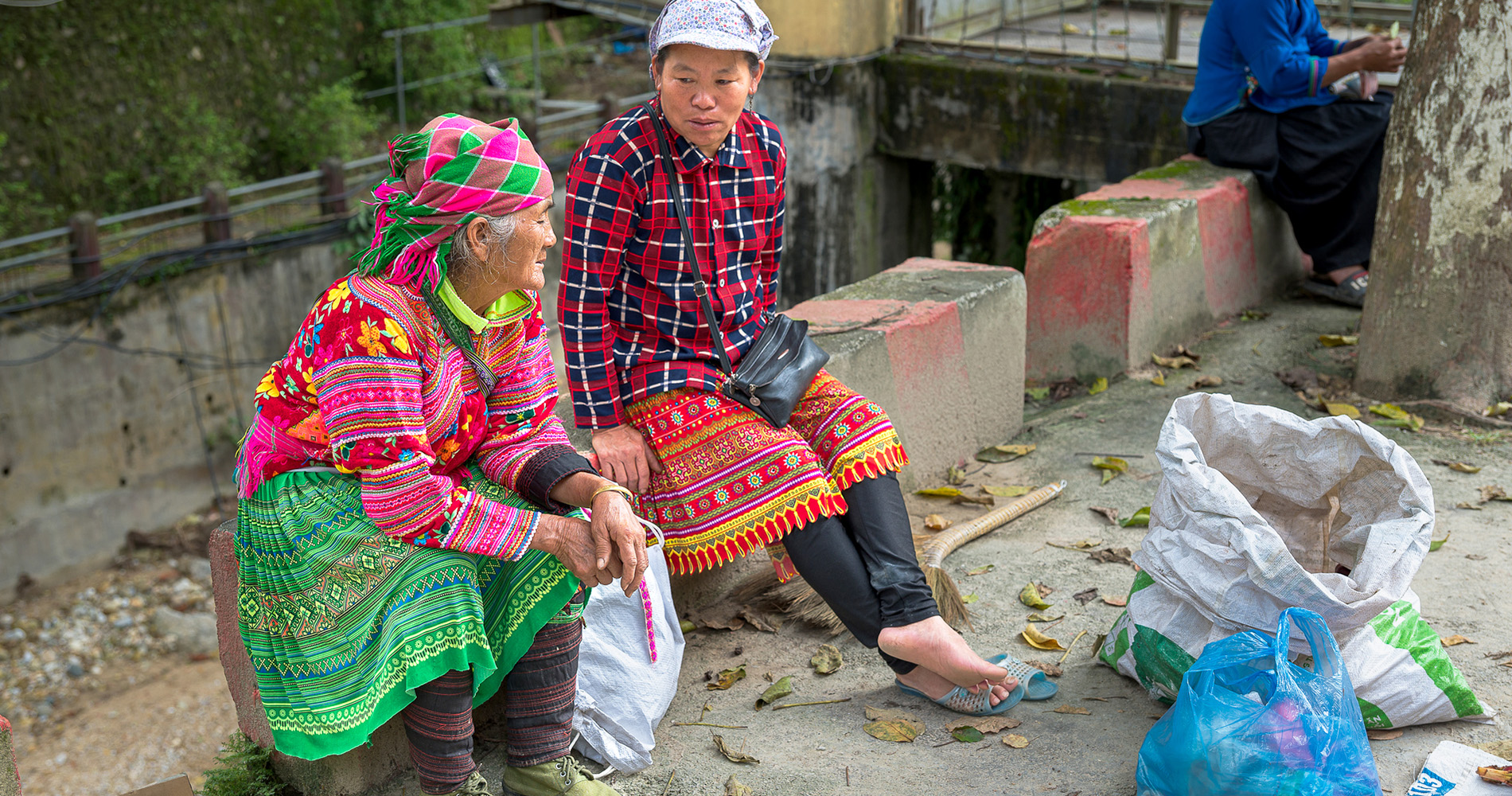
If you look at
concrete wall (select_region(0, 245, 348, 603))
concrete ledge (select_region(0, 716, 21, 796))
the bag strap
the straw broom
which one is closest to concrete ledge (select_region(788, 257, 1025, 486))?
the straw broom

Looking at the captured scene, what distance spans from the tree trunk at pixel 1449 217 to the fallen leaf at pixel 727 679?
248cm

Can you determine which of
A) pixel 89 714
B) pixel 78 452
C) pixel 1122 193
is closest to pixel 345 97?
pixel 78 452

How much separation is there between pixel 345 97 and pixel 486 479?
35.1 ft

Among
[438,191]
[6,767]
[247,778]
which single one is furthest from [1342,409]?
[6,767]

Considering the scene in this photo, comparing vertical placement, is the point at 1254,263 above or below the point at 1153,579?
above

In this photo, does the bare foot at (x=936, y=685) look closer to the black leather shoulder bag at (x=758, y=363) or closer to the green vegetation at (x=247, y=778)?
the black leather shoulder bag at (x=758, y=363)

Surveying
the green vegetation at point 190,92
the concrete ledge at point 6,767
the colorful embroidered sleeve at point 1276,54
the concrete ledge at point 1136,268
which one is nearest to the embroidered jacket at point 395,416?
the concrete ledge at point 6,767

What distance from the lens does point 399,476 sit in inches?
77.4

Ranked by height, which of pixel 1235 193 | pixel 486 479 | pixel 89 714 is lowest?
pixel 89 714

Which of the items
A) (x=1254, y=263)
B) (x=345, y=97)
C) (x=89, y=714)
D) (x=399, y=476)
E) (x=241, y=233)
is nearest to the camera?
(x=399, y=476)

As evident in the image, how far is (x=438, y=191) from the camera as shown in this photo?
2000 millimetres

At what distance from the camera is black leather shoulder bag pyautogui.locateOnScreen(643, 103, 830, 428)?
8.63ft

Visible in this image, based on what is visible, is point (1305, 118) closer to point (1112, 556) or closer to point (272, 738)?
point (1112, 556)

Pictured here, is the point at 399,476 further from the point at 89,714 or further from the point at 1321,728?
the point at 89,714
